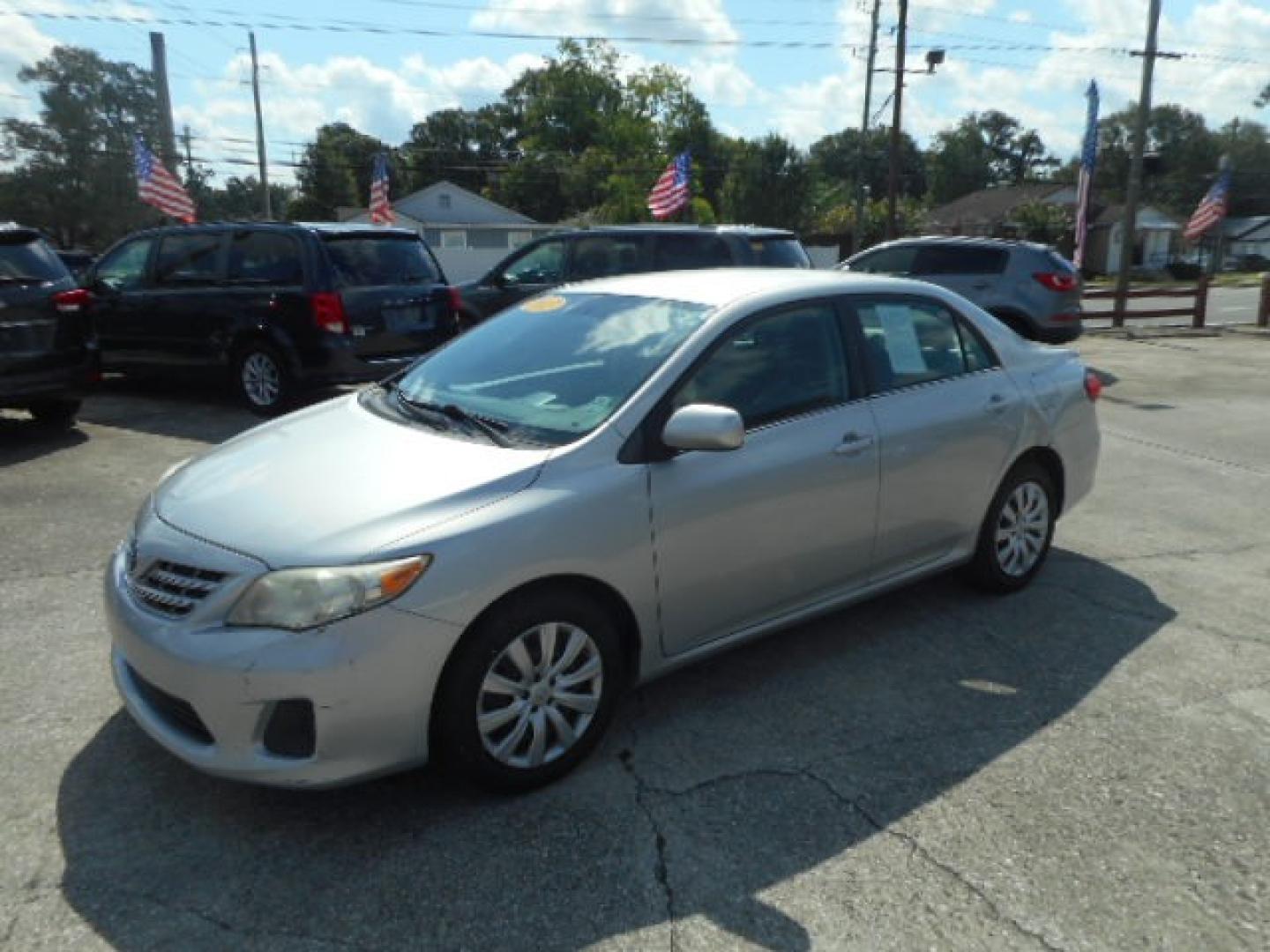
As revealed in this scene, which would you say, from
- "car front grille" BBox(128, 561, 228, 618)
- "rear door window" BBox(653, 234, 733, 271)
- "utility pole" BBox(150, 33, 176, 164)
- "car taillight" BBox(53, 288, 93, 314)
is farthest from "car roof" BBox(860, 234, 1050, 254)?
"utility pole" BBox(150, 33, 176, 164)

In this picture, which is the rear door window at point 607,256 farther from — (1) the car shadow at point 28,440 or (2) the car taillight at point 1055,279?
(2) the car taillight at point 1055,279

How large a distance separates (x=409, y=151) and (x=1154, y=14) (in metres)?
71.1

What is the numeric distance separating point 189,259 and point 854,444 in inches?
298

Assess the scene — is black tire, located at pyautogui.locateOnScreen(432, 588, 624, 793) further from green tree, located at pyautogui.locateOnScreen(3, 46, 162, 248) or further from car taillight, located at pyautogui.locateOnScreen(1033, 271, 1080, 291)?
green tree, located at pyautogui.locateOnScreen(3, 46, 162, 248)

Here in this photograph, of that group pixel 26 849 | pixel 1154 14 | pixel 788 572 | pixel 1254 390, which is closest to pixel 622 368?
pixel 788 572

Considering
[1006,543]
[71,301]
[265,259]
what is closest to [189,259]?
[265,259]

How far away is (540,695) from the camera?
9.55 feet

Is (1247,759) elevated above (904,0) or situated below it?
below

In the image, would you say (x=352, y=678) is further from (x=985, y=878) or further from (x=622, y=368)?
(x=985, y=878)

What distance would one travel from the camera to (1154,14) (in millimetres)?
19062

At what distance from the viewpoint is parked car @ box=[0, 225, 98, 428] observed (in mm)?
7141

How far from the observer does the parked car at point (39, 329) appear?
7.14 meters

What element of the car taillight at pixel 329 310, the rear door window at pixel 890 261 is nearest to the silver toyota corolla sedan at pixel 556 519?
the car taillight at pixel 329 310

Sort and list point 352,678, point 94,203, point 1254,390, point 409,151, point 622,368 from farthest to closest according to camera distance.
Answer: point 409,151, point 94,203, point 1254,390, point 622,368, point 352,678
